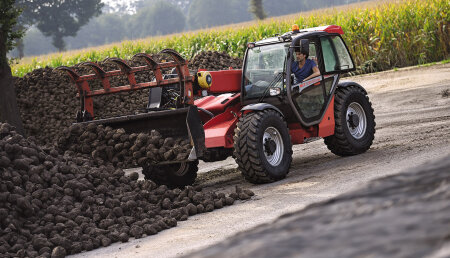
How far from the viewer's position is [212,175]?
11312 mm

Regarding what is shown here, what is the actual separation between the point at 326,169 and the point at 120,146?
2906 millimetres

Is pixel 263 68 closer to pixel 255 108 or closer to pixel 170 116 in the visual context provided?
pixel 255 108

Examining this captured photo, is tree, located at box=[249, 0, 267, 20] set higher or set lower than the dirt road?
higher

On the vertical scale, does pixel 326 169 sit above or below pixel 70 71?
below

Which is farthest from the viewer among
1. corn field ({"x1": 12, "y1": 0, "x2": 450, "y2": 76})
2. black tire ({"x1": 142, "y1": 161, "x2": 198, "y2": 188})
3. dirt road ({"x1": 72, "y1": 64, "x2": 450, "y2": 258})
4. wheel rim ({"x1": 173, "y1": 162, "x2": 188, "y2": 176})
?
corn field ({"x1": 12, "y1": 0, "x2": 450, "y2": 76})

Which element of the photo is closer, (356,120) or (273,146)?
(273,146)

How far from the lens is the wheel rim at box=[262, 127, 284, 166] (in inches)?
373

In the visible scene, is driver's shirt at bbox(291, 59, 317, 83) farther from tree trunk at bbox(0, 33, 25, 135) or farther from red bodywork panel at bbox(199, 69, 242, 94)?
tree trunk at bbox(0, 33, 25, 135)

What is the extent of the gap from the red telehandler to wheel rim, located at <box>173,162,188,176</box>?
0.01 metres

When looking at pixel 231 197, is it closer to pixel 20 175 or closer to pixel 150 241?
pixel 150 241

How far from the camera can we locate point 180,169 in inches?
408

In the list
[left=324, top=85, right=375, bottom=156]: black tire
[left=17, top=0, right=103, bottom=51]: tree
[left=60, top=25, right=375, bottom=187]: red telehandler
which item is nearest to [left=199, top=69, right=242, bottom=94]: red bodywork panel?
[left=60, top=25, right=375, bottom=187]: red telehandler

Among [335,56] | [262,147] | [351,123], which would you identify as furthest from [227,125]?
[351,123]

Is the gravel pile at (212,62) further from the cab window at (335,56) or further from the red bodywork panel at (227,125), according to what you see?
the red bodywork panel at (227,125)
